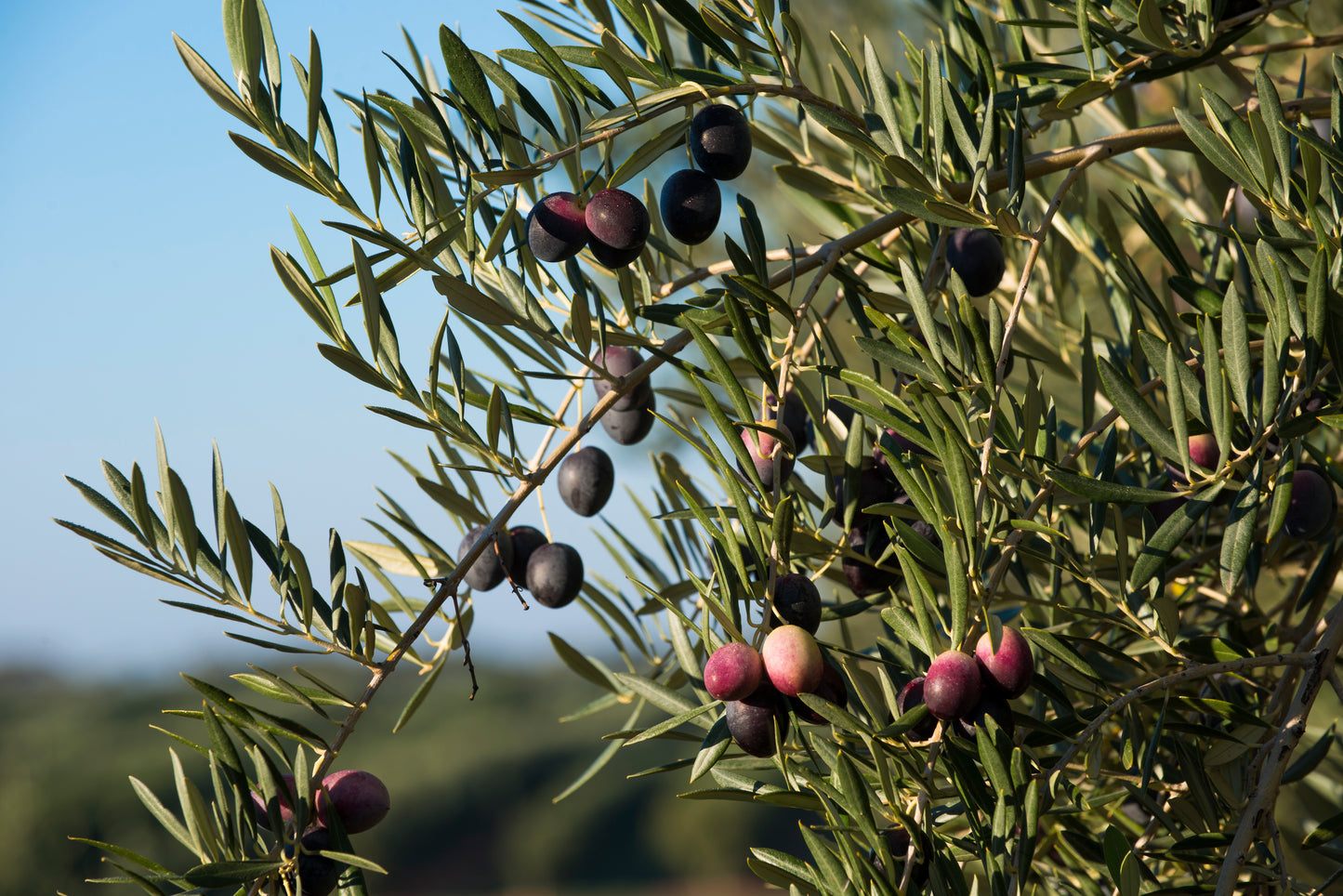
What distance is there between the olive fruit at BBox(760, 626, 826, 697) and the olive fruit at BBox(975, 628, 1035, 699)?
58 millimetres

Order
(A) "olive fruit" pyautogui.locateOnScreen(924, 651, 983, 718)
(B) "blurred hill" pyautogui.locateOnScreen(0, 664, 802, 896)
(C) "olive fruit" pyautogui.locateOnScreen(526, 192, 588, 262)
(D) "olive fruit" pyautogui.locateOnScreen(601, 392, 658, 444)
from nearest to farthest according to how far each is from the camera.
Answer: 1. (A) "olive fruit" pyautogui.locateOnScreen(924, 651, 983, 718)
2. (C) "olive fruit" pyautogui.locateOnScreen(526, 192, 588, 262)
3. (D) "olive fruit" pyautogui.locateOnScreen(601, 392, 658, 444)
4. (B) "blurred hill" pyautogui.locateOnScreen(0, 664, 802, 896)

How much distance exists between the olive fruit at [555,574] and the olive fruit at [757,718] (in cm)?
22

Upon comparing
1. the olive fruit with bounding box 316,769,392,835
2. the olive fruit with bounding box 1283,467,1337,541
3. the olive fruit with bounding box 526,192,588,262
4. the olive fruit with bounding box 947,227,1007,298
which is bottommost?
the olive fruit with bounding box 1283,467,1337,541

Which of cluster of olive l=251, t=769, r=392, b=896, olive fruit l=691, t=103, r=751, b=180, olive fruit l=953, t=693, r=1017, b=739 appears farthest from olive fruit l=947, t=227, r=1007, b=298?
cluster of olive l=251, t=769, r=392, b=896

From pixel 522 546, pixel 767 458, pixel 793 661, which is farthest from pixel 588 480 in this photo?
pixel 793 661

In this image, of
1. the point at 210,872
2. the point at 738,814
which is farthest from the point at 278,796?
the point at 738,814

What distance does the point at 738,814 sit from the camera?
6.30 meters

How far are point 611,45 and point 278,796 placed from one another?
34cm

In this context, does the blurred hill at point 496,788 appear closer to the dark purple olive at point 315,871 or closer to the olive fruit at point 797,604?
the dark purple olive at point 315,871

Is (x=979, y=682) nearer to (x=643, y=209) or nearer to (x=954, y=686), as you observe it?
(x=954, y=686)

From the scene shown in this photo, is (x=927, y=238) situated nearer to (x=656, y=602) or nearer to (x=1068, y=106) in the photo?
(x=1068, y=106)

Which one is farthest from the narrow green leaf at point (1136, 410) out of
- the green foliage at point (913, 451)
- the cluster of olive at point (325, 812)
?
the cluster of olive at point (325, 812)

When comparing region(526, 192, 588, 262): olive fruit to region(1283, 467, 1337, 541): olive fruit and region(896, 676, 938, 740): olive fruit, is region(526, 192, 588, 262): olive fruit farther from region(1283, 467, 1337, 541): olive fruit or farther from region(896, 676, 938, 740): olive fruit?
region(1283, 467, 1337, 541): olive fruit

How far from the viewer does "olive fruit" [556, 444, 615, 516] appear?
646 millimetres
